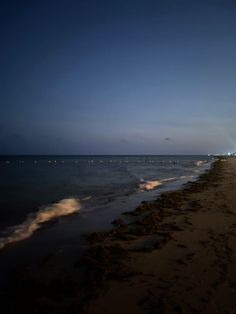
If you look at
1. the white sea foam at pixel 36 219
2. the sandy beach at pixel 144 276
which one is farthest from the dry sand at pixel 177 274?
the white sea foam at pixel 36 219

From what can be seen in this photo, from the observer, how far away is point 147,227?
9.81 meters

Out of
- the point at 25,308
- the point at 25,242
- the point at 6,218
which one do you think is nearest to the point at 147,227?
the point at 25,242

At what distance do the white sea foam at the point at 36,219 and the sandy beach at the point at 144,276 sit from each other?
8.38ft

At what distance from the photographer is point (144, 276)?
5.90m

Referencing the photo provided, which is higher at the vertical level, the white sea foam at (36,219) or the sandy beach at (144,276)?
the sandy beach at (144,276)

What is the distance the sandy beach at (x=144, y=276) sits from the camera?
4.78 metres

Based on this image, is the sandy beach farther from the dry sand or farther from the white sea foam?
the white sea foam

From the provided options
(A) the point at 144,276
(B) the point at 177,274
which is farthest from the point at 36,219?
(B) the point at 177,274

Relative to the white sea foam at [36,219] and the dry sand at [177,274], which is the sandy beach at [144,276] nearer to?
the dry sand at [177,274]

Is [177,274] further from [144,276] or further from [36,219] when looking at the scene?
[36,219]

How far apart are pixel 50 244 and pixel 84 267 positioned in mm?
2435

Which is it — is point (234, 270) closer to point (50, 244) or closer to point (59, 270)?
point (59, 270)

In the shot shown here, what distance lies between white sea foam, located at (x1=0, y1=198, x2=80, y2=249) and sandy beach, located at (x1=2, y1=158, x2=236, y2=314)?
255 cm

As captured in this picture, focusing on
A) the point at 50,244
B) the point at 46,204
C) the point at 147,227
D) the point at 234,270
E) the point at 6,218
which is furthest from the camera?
the point at 46,204
